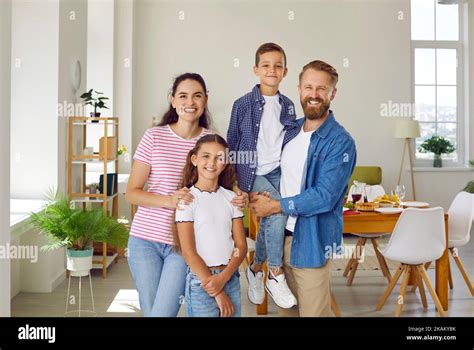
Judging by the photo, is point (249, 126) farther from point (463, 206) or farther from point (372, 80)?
point (372, 80)

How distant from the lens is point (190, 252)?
249cm

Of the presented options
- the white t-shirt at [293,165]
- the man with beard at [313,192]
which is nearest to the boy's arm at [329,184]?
the man with beard at [313,192]

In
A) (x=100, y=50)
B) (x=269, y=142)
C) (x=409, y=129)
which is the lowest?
(x=269, y=142)

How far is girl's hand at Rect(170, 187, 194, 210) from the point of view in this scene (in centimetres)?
250

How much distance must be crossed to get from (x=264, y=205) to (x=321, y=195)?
0.85 ft

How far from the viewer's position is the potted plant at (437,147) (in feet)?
30.0

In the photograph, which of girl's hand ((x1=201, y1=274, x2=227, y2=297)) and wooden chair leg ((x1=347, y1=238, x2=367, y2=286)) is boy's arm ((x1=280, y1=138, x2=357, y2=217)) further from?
wooden chair leg ((x1=347, y1=238, x2=367, y2=286))

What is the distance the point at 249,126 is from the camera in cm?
286

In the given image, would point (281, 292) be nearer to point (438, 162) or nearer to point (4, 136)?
point (4, 136)

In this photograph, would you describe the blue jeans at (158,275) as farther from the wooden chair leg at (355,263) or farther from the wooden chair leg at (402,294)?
the wooden chair leg at (355,263)

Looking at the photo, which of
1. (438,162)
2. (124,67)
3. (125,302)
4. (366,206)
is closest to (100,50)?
(124,67)
